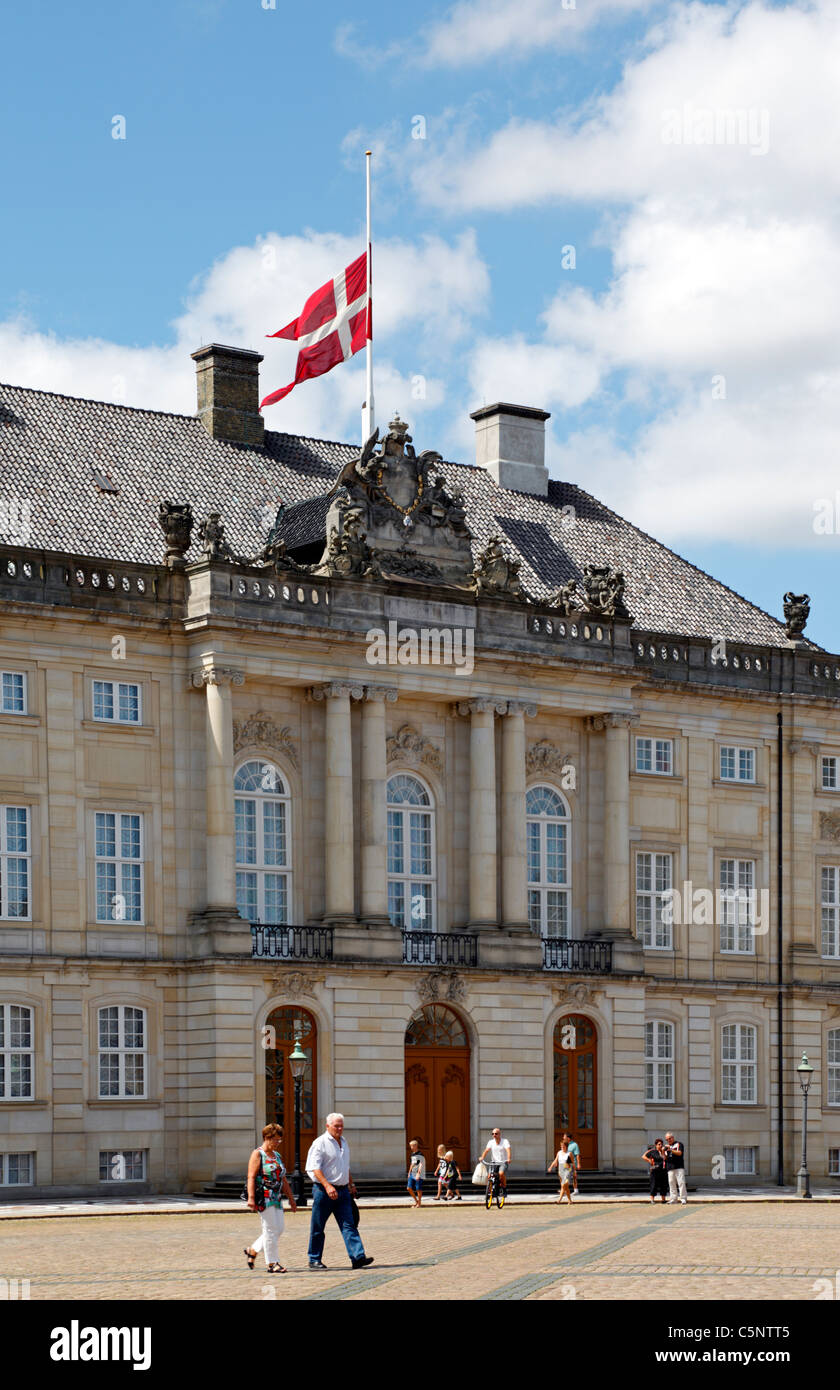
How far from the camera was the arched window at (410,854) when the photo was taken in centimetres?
5153

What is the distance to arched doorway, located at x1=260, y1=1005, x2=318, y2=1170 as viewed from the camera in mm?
48000

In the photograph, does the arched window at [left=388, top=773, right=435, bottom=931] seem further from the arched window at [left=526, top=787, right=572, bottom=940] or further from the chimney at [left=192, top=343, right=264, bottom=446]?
the chimney at [left=192, top=343, right=264, bottom=446]

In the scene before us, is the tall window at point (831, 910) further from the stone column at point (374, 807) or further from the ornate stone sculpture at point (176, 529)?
the ornate stone sculpture at point (176, 529)

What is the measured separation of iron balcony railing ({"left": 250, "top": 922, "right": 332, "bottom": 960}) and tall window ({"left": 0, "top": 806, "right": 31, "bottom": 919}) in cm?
465

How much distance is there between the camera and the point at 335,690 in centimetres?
4978

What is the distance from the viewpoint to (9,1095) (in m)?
45.5

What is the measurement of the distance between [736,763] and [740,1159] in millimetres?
9183

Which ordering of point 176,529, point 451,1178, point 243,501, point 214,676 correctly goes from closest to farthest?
1. point 451,1178
2. point 214,676
3. point 176,529
4. point 243,501

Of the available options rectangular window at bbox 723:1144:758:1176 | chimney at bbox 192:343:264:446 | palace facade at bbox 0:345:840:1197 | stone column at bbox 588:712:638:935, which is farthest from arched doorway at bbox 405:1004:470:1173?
chimney at bbox 192:343:264:446

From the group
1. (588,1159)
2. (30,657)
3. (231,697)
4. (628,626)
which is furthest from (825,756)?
(30,657)

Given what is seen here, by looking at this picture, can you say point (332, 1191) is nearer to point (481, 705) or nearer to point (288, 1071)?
point (288, 1071)

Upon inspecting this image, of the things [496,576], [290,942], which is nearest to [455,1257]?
[290,942]

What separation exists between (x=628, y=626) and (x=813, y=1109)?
40.3 feet

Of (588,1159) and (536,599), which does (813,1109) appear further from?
(536,599)
